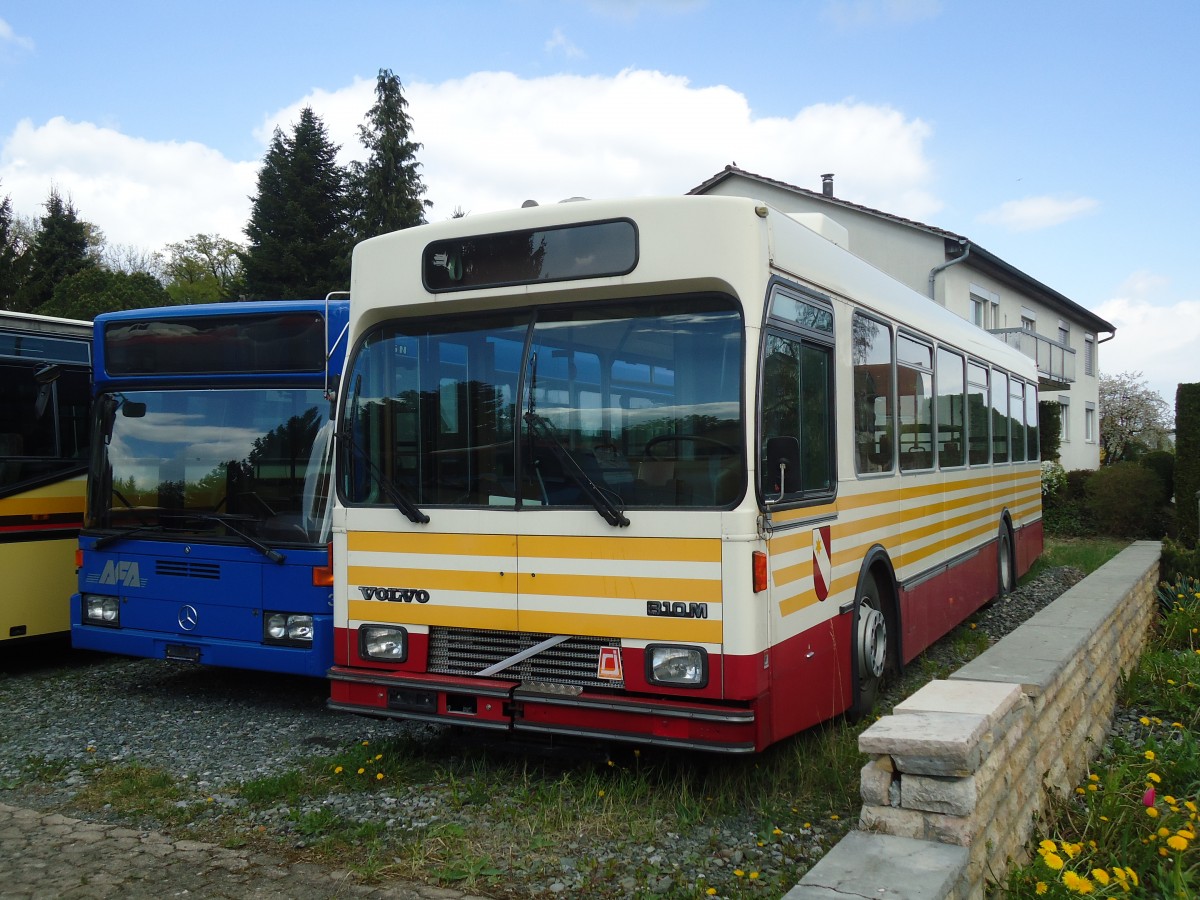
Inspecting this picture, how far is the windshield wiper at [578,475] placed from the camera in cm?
502

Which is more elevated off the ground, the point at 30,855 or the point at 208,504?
the point at 208,504

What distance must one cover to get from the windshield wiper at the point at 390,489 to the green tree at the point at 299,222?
1422 inches

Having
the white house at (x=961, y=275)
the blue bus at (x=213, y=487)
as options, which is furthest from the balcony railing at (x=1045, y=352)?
the blue bus at (x=213, y=487)

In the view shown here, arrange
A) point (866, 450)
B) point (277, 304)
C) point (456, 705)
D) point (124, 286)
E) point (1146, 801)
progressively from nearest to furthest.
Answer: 1. point (1146, 801)
2. point (456, 705)
3. point (866, 450)
4. point (277, 304)
5. point (124, 286)

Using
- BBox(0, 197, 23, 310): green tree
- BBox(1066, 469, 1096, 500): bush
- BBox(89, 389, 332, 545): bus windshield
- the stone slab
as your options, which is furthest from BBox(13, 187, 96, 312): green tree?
the stone slab

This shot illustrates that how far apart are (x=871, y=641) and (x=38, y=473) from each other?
21.5 feet

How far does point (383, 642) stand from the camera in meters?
5.71

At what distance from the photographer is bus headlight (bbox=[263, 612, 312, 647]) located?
22.5 feet

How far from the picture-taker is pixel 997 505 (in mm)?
11211

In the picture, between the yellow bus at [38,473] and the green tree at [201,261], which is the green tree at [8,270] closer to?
the green tree at [201,261]

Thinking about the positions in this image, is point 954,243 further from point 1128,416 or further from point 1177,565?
point 1128,416

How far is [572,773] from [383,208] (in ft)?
131

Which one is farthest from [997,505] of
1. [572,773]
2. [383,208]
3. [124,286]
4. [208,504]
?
[383,208]

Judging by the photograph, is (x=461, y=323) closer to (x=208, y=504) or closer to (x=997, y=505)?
(x=208, y=504)
